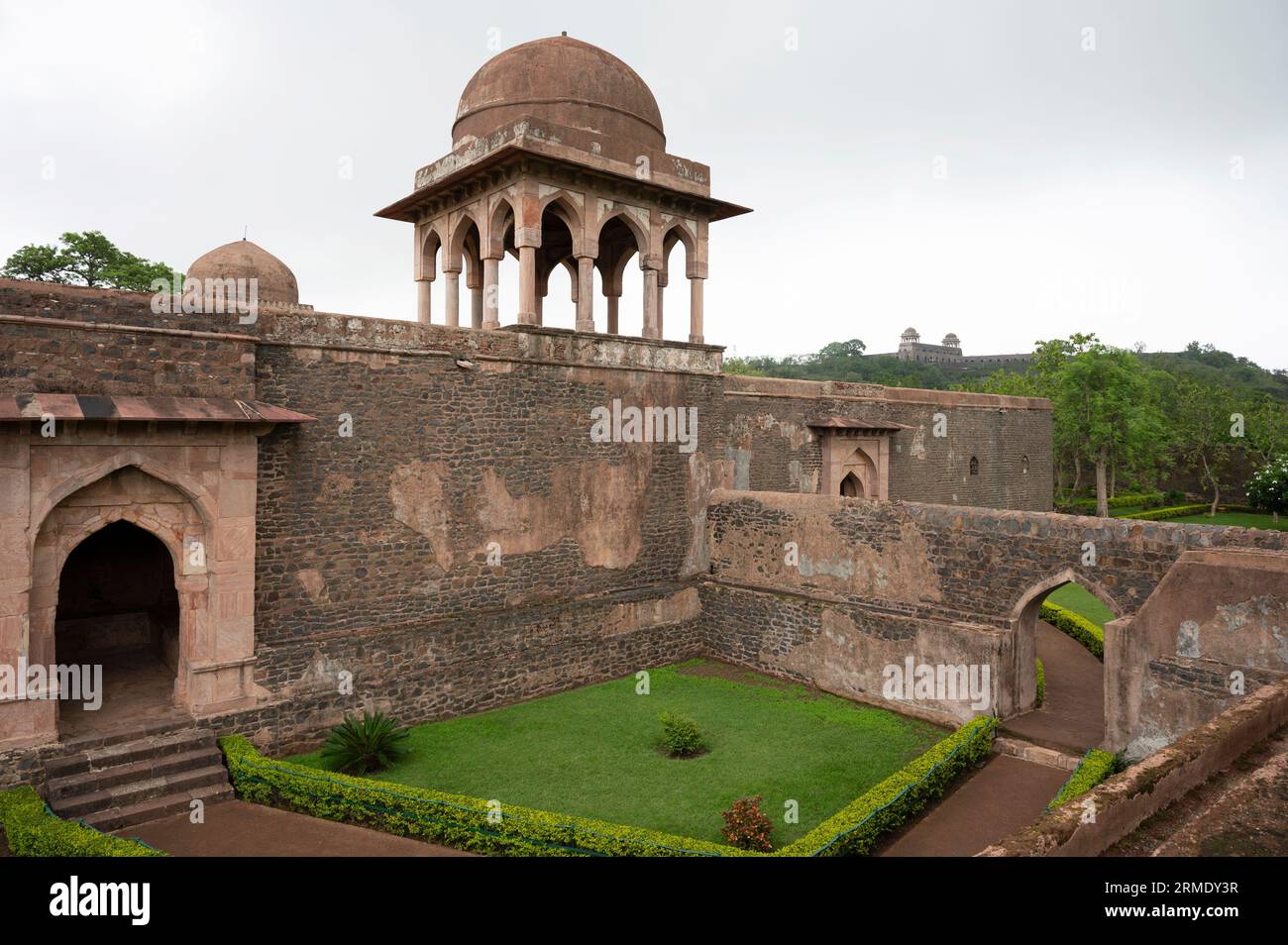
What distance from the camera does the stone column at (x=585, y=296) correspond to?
13188 mm

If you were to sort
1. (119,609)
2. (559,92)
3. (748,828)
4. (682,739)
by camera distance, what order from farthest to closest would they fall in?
(559,92), (119,609), (682,739), (748,828)

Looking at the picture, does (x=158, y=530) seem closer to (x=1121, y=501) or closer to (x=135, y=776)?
(x=135, y=776)

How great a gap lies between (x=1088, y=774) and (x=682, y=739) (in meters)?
4.56

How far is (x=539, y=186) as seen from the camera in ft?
40.9

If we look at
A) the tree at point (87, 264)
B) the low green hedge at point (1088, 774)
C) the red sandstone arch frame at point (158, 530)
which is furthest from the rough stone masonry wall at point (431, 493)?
the tree at point (87, 264)

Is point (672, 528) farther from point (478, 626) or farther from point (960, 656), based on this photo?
point (960, 656)

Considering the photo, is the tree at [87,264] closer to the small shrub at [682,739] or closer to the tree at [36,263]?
the tree at [36,263]

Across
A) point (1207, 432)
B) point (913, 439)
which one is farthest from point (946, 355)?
point (913, 439)

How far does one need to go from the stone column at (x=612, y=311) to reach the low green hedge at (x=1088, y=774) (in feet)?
35.9

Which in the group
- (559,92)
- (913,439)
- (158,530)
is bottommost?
(158,530)

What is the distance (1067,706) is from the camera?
37.9 feet

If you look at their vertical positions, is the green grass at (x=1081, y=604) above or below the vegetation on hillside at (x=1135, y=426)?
below

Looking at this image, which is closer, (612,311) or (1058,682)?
(1058,682)
